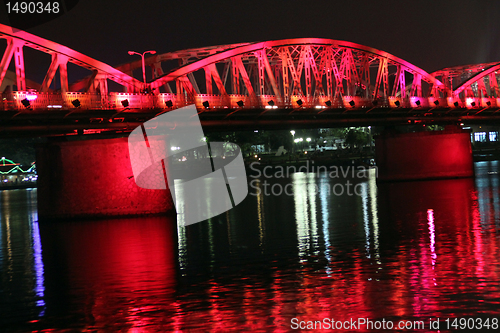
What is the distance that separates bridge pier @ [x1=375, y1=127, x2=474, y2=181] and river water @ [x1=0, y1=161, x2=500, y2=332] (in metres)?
26.8

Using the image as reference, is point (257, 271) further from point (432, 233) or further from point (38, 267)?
point (432, 233)

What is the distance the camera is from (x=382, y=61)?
69625 millimetres

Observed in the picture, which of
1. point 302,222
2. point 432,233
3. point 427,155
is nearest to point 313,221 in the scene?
point 302,222

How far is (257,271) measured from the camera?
850 inches

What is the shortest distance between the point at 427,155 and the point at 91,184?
40420 millimetres

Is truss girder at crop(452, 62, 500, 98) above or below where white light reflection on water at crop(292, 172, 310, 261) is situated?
above

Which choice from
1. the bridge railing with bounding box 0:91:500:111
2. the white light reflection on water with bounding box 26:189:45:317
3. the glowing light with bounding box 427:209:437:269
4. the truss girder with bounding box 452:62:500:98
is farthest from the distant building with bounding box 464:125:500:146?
the white light reflection on water with bounding box 26:189:45:317

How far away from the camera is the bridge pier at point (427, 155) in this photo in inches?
2633

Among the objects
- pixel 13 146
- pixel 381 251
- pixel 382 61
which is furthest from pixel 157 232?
pixel 13 146

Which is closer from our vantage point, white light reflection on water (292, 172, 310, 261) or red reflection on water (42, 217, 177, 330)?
red reflection on water (42, 217, 177, 330)

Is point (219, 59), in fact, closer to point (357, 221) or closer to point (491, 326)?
point (357, 221)

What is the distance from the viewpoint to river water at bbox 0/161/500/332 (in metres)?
15.7

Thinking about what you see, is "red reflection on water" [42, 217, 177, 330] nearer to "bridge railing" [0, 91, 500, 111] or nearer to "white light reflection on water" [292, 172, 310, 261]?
"white light reflection on water" [292, 172, 310, 261]

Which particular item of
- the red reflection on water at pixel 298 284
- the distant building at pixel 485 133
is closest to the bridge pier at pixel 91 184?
the red reflection on water at pixel 298 284
